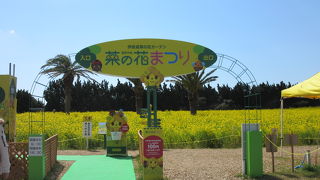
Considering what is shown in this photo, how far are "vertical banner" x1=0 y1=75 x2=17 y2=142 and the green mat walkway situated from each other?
2.03 meters

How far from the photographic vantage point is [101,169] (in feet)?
33.7

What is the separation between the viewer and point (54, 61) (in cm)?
3123

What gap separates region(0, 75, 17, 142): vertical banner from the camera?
10.2 metres

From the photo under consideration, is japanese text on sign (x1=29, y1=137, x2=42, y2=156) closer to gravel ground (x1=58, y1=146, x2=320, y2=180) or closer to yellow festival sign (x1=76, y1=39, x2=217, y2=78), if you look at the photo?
gravel ground (x1=58, y1=146, x2=320, y2=180)

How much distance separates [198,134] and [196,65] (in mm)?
6770

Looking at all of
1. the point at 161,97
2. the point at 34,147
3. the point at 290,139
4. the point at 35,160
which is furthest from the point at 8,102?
the point at 161,97

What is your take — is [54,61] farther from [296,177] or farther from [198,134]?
[296,177]

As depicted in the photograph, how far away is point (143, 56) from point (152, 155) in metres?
3.22

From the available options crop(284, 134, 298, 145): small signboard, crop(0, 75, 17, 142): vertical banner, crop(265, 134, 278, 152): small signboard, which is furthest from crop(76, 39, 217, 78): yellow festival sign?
crop(284, 134, 298, 145): small signboard

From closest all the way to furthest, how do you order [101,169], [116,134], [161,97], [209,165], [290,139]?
[290,139]
[101,169]
[209,165]
[116,134]
[161,97]

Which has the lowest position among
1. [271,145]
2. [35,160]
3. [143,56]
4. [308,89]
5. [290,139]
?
[35,160]

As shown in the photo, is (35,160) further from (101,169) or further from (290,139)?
(290,139)

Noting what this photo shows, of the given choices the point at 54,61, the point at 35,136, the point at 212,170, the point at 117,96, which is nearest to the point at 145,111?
the point at 212,170

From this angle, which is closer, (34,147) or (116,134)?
(34,147)
